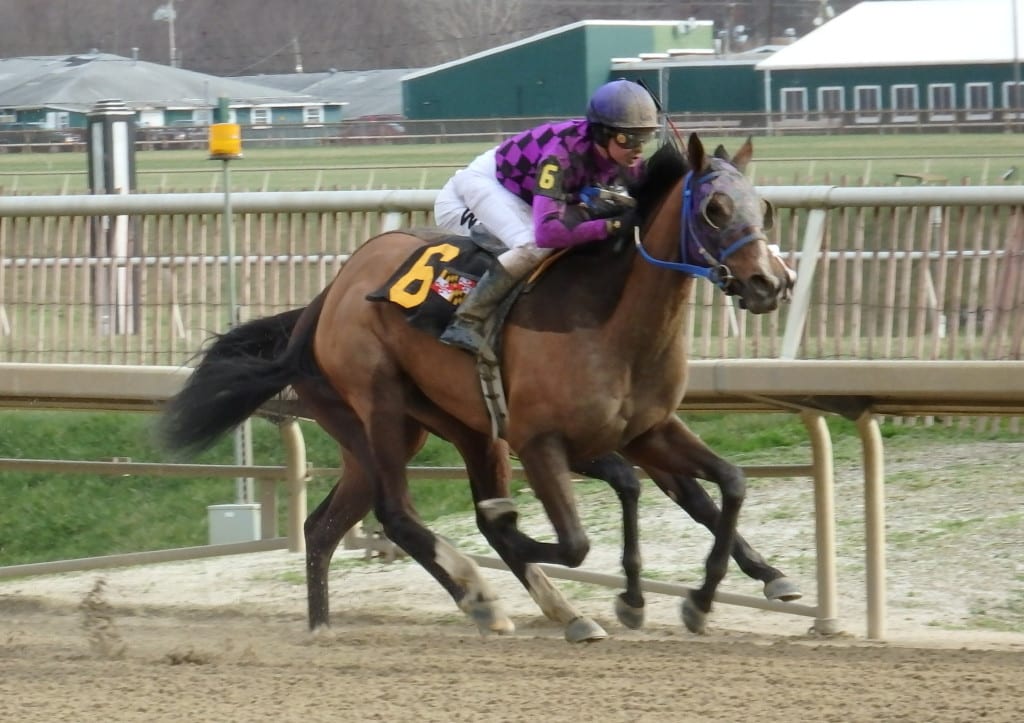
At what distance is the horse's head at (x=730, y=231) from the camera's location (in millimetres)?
4309

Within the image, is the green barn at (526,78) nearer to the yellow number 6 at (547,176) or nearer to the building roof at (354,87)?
the building roof at (354,87)

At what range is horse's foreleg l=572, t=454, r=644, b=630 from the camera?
519 cm

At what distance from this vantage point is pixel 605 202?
4848 millimetres

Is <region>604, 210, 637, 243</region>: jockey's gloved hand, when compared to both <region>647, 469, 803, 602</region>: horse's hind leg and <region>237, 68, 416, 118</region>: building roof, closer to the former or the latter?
<region>647, 469, 803, 602</region>: horse's hind leg

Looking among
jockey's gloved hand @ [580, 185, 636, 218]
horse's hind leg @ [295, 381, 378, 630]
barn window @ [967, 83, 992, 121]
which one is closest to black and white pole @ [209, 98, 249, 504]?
horse's hind leg @ [295, 381, 378, 630]

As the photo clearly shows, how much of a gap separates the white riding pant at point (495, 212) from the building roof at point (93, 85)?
69.2ft

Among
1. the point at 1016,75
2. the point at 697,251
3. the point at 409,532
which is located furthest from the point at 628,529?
the point at 1016,75

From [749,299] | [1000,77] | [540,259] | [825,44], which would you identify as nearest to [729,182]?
[749,299]

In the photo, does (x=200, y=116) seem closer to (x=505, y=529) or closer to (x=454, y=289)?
(x=454, y=289)

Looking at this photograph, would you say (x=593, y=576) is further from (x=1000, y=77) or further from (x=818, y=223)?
(x=1000, y=77)

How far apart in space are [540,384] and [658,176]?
2.33 ft

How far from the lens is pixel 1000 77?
24781 millimetres

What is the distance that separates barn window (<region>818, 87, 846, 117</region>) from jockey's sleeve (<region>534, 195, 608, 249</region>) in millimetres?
21938

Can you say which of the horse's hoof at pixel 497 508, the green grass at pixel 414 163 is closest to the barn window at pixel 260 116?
the green grass at pixel 414 163
